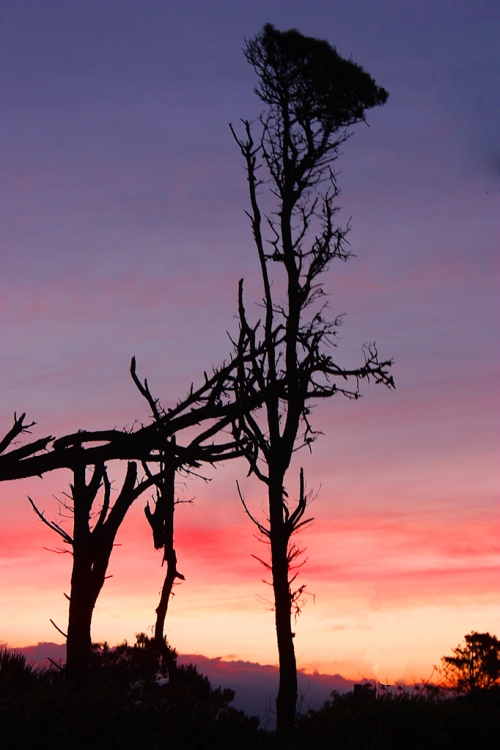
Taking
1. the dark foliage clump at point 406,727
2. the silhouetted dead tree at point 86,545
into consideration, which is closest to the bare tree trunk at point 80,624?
the silhouetted dead tree at point 86,545

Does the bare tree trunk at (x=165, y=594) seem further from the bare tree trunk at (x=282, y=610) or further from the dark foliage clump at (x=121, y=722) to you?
the dark foliage clump at (x=121, y=722)

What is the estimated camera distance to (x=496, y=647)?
2669 centimetres

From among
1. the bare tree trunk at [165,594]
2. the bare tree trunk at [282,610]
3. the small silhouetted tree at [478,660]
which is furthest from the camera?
the small silhouetted tree at [478,660]

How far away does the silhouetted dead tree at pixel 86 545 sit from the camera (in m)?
13.6

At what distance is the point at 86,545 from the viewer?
14.3 metres

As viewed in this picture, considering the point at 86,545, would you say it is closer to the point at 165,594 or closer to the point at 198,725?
the point at 165,594

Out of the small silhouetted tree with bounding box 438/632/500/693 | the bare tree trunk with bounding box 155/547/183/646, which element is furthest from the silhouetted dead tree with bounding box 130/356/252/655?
the small silhouetted tree with bounding box 438/632/500/693

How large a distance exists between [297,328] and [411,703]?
935 centimetres

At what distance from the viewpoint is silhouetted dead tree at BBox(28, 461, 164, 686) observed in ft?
44.7

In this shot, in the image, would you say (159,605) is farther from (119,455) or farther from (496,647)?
(496,647)

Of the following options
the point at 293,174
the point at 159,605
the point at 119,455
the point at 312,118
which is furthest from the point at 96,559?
the point at 312,118

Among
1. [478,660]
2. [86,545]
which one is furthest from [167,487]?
[478,660]

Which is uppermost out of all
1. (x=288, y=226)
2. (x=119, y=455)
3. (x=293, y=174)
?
(x=293, y=174)

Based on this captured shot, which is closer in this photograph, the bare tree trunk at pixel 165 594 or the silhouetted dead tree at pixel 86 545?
the silhouetted dead tree at pixel 86 545
